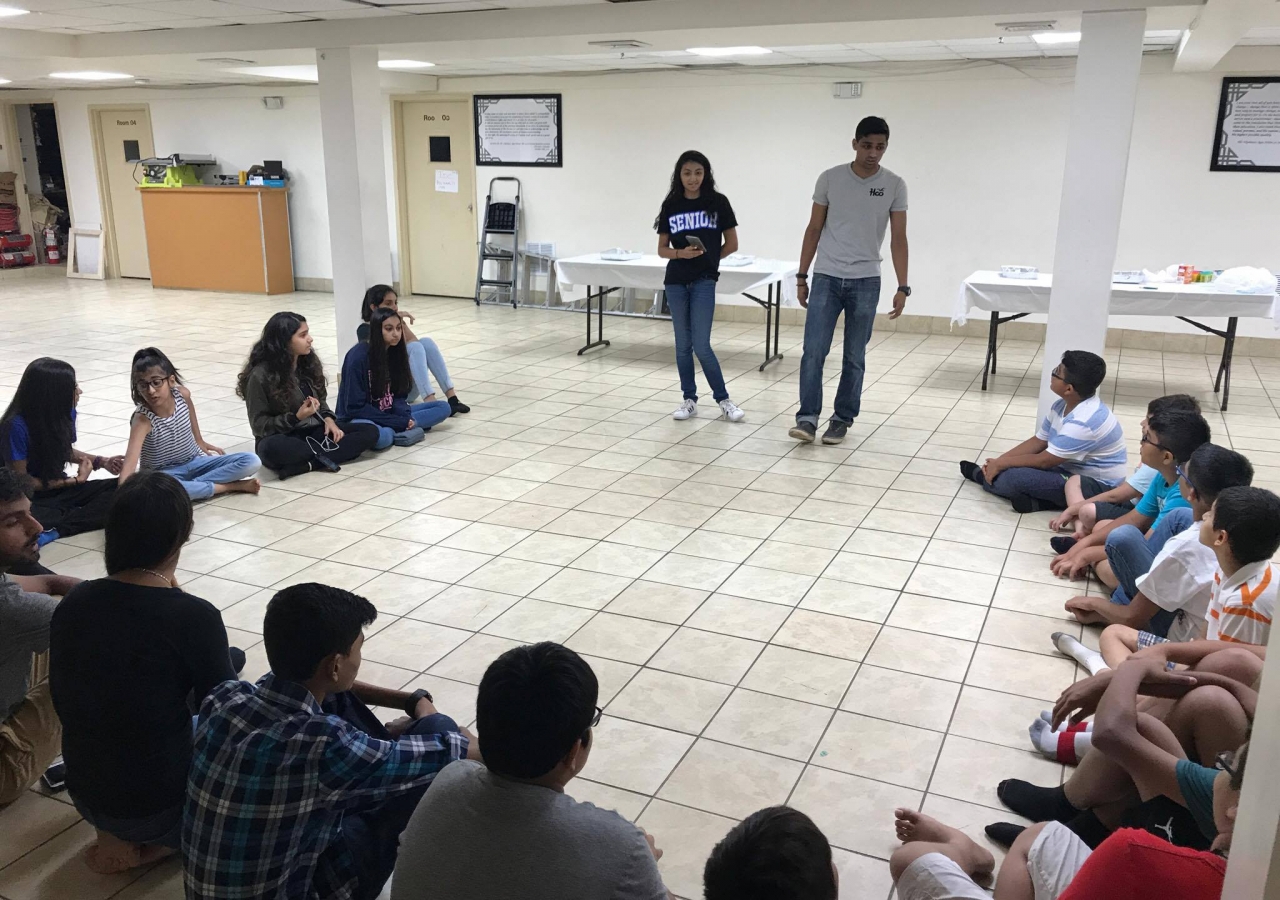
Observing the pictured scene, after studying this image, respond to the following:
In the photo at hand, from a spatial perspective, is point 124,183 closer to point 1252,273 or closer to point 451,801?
point 1252,273

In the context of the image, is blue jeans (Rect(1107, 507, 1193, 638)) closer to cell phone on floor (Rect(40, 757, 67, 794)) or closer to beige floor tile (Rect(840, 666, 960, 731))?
beige floor tile (Rect(840, 666, 960, 731))

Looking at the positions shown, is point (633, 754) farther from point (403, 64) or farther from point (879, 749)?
point (403, 64)

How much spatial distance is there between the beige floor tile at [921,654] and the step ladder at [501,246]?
26.0ft

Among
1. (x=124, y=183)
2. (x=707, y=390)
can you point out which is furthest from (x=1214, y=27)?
(x=124, y=183)

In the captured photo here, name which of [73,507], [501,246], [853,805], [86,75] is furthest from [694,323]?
[86,75]

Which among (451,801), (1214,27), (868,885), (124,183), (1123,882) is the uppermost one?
(1214,27)

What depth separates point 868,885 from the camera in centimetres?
215

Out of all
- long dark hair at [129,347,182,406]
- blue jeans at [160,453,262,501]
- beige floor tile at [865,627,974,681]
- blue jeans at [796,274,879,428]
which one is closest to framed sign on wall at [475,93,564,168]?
blue jeans at [796,274,879,428]

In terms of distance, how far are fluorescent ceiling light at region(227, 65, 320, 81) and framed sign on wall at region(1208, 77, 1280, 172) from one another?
7.28m

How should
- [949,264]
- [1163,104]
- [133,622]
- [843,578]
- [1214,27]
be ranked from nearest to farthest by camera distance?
[133,622] < [843,578] < [1214,27] < [1163,104] < [949,264]

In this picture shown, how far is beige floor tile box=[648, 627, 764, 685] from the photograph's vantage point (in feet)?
10.0

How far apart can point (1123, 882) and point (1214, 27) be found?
5562mm

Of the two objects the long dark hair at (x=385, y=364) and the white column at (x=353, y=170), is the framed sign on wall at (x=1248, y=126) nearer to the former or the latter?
the white column at (x=353, y=170)

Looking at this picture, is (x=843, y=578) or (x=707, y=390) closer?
(x=843, y=578)
